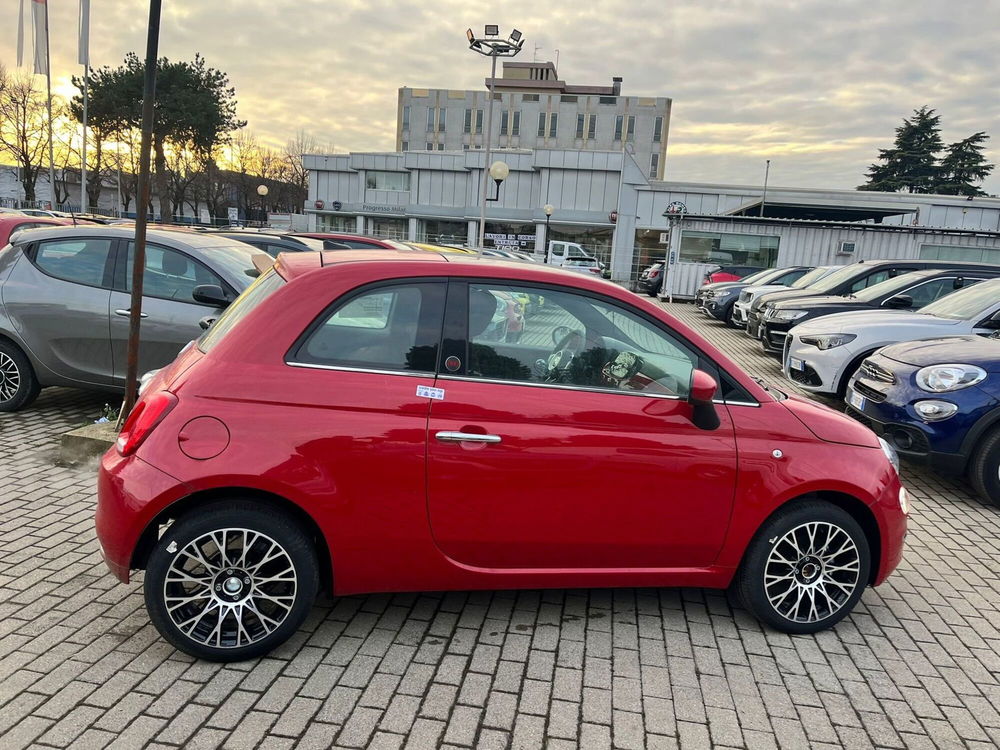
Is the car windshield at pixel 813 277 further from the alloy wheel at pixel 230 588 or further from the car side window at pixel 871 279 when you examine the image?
the alloy wheel at pixel 230 588

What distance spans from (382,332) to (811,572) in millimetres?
2356

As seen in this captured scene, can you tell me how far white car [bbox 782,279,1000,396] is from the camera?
25.2 ft

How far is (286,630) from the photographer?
3.01 metres

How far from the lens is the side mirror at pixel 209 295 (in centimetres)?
581

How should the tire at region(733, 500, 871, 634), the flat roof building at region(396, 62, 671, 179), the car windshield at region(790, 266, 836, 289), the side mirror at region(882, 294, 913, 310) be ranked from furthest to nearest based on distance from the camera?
1. the flat roof building at region(396, 62, 671, 179)
2. the car windshield at region(790, 266, 836, 289)
3. the side mirror at region(882, 294, 913, 310)
4. the tire at region(733, 500, 871, 634)

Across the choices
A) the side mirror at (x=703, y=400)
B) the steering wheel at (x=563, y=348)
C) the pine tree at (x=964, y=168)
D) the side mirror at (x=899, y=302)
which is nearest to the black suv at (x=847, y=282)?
the side mirror at (x=899, y=302)

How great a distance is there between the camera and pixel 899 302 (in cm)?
1014

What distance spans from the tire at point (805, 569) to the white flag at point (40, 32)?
3381cm

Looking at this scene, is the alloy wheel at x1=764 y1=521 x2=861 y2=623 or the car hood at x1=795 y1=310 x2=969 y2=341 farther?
the car hood at x1=795 y1=310 x2=969 y2=341

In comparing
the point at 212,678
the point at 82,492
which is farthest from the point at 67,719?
the point at 82,492

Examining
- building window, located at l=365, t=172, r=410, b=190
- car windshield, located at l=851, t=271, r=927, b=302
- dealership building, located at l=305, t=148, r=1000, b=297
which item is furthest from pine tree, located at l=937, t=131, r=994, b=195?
car windshield, located at l=851, t=271, r=927, b=302

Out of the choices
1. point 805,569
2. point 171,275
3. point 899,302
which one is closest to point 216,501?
point 805,569

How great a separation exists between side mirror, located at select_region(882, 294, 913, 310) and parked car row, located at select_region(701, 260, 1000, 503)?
2 cm

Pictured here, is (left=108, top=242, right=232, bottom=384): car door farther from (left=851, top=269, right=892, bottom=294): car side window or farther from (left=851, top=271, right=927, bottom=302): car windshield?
(left=851, top=269, right=892, bottom=294): car side window
